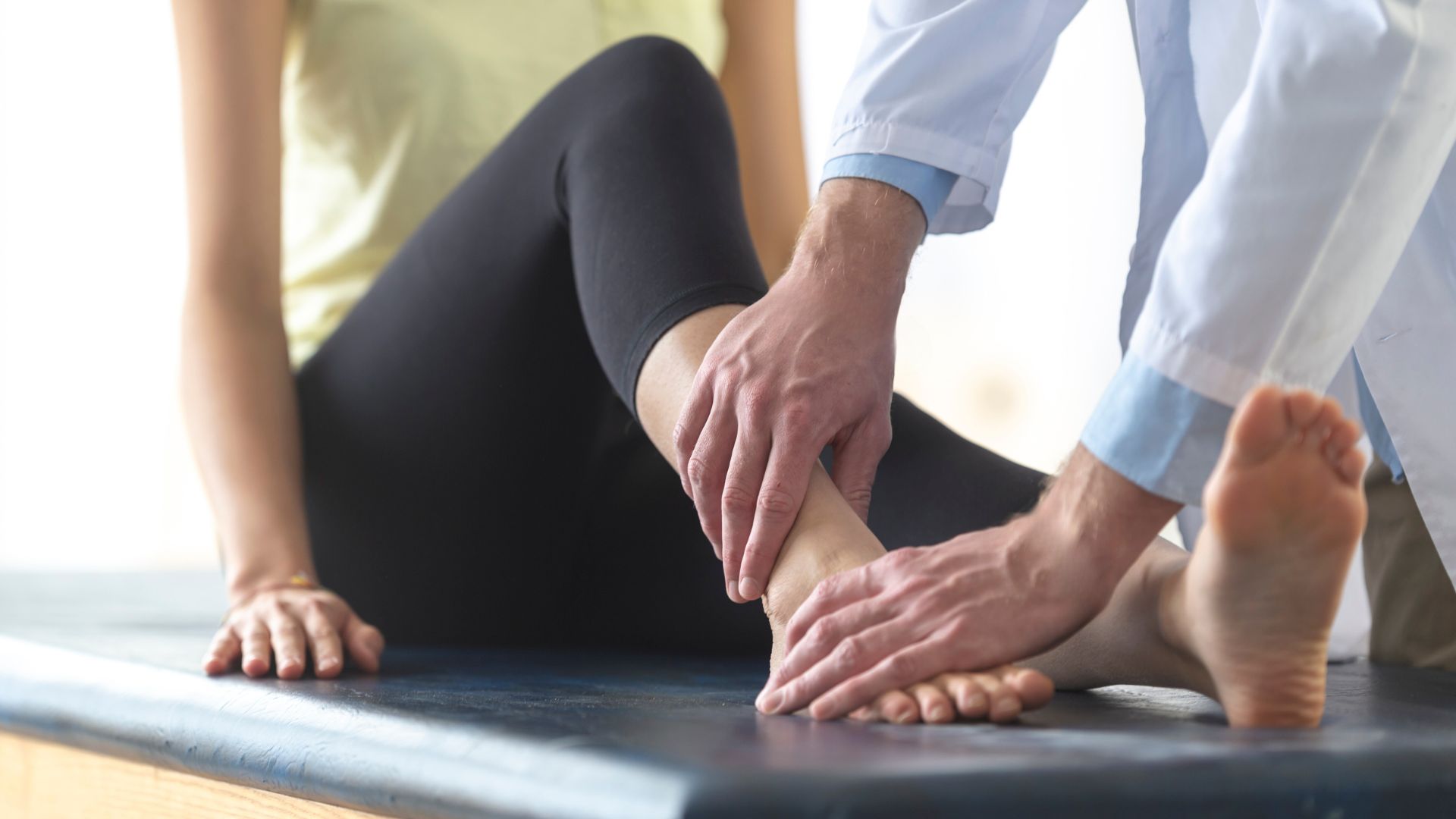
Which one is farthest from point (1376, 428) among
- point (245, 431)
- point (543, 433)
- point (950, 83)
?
point (245, 431)

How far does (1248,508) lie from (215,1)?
0.99m

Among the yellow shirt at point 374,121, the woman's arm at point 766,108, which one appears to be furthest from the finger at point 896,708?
the woman's arm at point 766,108

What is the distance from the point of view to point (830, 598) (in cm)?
65

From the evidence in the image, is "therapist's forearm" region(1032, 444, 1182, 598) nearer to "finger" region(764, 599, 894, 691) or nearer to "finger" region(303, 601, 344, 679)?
"finger" region(764, 599, 894, 691)

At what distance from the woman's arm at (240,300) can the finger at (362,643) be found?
71mm

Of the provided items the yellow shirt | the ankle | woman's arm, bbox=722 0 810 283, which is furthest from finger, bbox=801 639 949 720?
woman's arm, bbox=722 0 810 283

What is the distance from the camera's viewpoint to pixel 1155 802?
46 cm

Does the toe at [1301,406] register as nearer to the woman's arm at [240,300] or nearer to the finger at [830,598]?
the finger at [830,598]

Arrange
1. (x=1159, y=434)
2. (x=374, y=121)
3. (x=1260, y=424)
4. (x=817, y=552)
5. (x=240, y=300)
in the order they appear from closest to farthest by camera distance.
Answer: (x=1260, y=424) < (x=1159, y=434) < (x=817, y=552) < (x=240, y=300) < (x=374, y=121)

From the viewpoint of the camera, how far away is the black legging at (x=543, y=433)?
0.92 m

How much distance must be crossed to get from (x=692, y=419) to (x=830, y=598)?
16 centimetres

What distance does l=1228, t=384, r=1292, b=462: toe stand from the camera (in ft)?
1.61

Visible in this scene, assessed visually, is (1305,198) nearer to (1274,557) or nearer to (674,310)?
(1274,557)

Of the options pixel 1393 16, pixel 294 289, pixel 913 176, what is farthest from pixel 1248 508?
pixel 294 289
